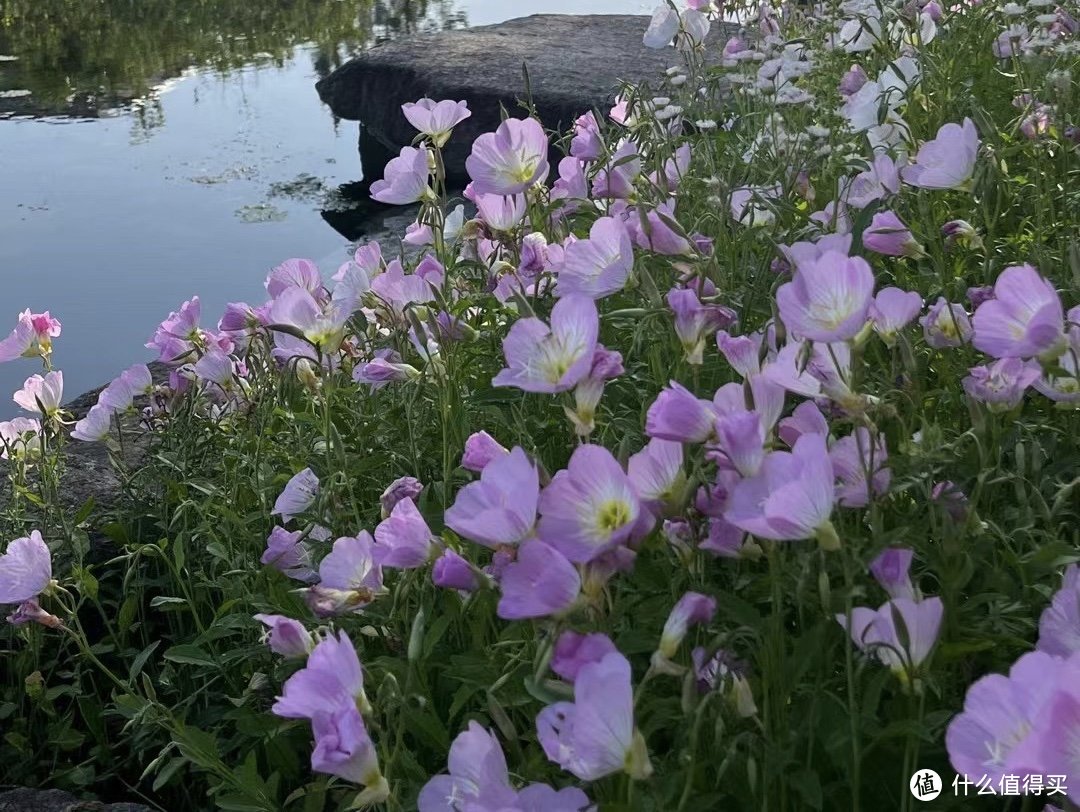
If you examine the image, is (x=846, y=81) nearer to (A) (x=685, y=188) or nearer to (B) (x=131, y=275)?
(A) (x=685, y=188)

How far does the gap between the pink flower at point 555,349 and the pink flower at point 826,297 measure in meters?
0.19

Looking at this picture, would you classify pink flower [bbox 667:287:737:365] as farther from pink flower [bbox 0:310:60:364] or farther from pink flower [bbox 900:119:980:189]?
pink flower [bbox 0:310:60:364]

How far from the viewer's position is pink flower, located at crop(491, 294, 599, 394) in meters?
1.17

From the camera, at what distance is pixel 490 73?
20.0 feet

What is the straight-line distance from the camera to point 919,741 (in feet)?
3.67

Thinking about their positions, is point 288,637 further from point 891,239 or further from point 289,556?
point 891,239

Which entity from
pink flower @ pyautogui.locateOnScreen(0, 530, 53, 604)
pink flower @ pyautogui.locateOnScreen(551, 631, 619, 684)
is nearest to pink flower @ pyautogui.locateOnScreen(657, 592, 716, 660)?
pink flower @ pyautogui.locateOnScreen(551, 631, 619, 684)

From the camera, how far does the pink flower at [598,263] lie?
4.58ft

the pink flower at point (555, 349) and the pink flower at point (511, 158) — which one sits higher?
the pink flower at point (511, 158)

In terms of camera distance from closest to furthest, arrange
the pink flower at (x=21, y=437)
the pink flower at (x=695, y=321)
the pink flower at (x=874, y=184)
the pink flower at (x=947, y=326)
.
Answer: the pink flower at (x=695, y=321), the pink flower at (x=947, y=326), the pink flower at (x=874, y=184), the pink flower at (x=21, y=437)

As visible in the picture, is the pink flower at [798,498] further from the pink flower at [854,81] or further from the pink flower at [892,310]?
the pink flower at [854,81]

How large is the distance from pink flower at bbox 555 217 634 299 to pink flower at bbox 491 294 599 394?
0.61 feet

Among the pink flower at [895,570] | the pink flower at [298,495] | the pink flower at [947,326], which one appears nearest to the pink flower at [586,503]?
the pink flower at [895,570]

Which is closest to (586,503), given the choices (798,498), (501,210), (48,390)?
(798,498)
